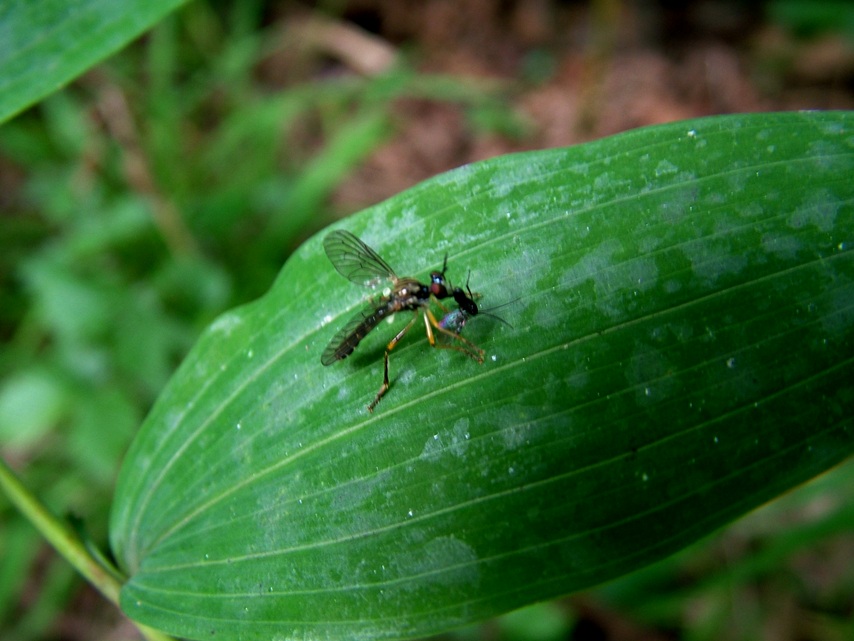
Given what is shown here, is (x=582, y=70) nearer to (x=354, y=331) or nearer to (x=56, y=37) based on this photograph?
(x=56, y=37)

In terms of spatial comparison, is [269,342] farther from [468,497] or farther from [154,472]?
→ [468,497]

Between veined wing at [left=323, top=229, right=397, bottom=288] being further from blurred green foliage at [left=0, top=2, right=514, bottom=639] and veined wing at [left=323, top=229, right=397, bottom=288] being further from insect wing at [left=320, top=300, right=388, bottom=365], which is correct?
blurred green foliage at [left=0, top=2, right=514, bottom=639]

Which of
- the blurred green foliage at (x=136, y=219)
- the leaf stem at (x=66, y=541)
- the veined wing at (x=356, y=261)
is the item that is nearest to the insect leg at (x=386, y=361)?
the veined wing at (x=356, y=261)

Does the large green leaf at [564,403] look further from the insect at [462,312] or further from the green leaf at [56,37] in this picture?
the green leaf at [56,37]

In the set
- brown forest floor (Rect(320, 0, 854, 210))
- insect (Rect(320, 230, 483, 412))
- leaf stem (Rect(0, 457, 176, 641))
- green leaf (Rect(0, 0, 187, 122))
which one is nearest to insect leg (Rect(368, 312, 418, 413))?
insect (Rect(320, 230, 483, 412))

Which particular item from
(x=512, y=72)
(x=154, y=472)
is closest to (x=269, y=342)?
(x=154, y=472)

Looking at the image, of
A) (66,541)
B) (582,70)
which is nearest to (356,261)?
(66,541)
